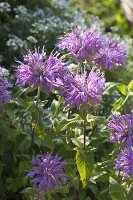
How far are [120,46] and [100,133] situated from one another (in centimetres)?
55

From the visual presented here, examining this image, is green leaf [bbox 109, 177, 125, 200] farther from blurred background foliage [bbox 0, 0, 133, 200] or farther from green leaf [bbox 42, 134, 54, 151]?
green leaf [bbox 42, 134, 54, 151]

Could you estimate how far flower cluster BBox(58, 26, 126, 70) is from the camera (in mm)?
2554

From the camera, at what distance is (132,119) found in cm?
222

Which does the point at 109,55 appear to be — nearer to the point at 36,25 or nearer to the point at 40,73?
the point at 40,73

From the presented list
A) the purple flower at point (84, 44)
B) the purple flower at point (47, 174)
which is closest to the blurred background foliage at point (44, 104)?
the purple flower at point (47, 174)

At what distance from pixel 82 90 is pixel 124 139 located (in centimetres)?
31

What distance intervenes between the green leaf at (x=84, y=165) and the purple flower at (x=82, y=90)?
269 mm

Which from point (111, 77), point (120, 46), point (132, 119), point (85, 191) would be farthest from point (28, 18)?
point (132, 119)

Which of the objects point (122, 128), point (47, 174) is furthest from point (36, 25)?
point (47, 174)

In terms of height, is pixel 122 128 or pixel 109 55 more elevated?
pixel 109 55

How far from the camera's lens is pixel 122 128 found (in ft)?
7.32

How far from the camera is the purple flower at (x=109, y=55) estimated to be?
8.60ft

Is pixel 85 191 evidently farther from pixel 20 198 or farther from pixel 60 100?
pixel 60 100

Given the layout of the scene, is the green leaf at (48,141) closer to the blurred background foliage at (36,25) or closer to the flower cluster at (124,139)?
the flower cluster at (124,139)
